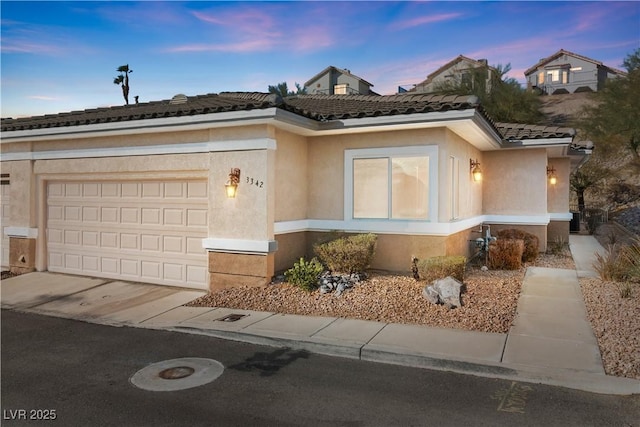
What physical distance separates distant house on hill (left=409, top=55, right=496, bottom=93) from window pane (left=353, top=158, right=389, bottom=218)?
38036 mm

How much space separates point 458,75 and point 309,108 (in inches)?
1707

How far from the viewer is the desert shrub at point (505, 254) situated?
36.8 feet

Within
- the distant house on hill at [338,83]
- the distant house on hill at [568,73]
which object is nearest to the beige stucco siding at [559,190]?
the distant house on hill at [338,83]

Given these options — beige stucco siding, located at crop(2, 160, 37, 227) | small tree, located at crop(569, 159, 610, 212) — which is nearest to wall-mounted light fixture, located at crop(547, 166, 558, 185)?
small tree, located at crop(569, 159, 610, 212)

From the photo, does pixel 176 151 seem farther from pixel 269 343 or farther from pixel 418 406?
pixel 418 406

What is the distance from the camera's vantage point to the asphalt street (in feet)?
13.8

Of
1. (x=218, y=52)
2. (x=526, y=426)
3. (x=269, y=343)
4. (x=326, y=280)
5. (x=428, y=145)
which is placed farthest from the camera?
(x=218, y=52)

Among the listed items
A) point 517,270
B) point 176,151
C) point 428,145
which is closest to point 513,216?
point 517,270

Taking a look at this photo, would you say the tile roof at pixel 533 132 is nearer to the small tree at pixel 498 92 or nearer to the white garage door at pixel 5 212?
the white garage door at pixel 5 212

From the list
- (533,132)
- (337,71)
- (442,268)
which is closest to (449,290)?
(442,268)

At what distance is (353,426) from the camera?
4.07 meters

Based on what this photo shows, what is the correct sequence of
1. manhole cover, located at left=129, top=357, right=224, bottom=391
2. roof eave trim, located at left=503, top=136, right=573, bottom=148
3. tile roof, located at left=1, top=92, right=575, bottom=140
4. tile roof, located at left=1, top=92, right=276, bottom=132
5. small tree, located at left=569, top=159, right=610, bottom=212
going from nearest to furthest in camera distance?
manhole cover, located at left=129, top=357, right=224, bottom=391 → tile roof, located at left=1, top=92, right=575, bottom=140 → tile roof, located at left=1, top=92, right=276, bottom=132 → roof eave trim, located at left=503, top=136, right=573, bottom=148 → small tree, located at left=569, top=159, right=610, bottom=212

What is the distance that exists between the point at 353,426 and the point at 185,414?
1559 mm

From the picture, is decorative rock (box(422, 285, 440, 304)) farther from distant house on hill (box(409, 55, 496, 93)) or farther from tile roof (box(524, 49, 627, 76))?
tile roof (box(524, 49, 627, 76))
